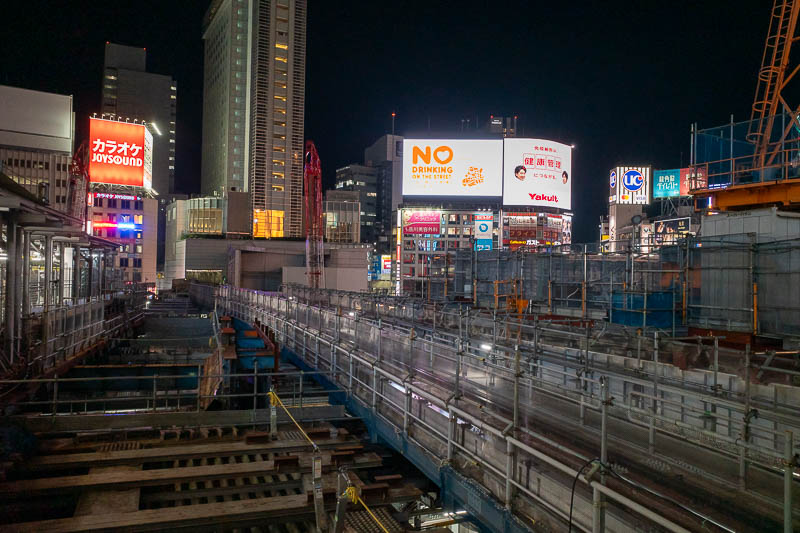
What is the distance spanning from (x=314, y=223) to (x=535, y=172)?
116 ft

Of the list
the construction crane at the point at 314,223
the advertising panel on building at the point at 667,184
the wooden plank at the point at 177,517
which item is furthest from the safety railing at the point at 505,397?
the advertising panel on building at the point at 667,184

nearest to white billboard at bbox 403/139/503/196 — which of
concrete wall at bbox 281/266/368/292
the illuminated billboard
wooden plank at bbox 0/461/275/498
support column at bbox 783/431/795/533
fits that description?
concrete wall at bbox 281/266/368/292

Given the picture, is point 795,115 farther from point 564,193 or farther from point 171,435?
point 564,193

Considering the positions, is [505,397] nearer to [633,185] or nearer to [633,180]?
[633,185]

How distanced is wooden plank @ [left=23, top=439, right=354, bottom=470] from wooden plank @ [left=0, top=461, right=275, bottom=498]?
448 millimetres

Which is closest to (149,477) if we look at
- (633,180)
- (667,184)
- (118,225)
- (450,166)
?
(667,184)

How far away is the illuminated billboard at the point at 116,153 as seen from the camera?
221 feet

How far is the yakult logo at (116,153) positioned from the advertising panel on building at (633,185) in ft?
209

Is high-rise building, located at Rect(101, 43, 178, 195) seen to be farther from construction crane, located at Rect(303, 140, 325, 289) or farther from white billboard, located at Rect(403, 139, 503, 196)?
construction crane, located at Rect(303, 140, 325, 289)

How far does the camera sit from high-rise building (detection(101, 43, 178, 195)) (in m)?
175

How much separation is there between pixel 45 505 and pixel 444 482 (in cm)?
544

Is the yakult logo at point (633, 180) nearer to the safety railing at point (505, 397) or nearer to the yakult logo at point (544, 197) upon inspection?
the yakult logo at point (544, 197)

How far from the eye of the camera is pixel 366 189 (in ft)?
537

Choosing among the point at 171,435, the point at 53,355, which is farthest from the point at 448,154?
the point at 171,435
